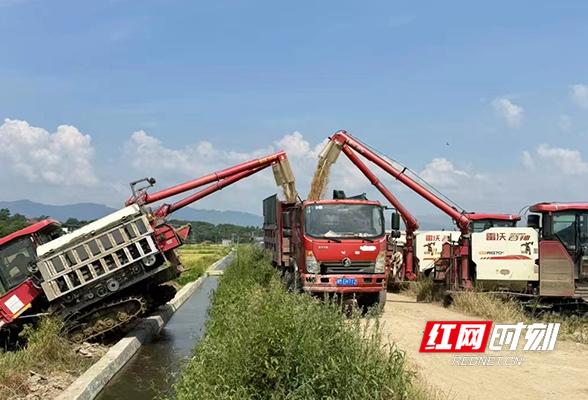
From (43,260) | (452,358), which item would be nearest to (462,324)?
(452,358)

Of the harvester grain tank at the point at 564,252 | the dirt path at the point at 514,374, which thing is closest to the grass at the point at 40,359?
the dirt path at the point at 514,374

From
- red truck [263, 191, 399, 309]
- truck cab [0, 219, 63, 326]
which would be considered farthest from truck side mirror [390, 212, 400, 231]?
truck cab [0, 219, 63, 326]

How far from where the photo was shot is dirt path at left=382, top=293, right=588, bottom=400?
7.17m

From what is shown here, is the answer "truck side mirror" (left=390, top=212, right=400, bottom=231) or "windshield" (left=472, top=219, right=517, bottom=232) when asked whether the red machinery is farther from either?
"truck side mirror" (left=390, top=212, right=400, bottom=231)

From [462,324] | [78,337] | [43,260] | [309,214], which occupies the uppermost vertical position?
[309,214]

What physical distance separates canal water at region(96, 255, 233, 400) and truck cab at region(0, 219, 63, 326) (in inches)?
101

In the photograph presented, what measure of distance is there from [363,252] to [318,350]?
6819mm

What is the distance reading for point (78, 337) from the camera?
12008mm

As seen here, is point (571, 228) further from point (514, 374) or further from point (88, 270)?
point (88, 270)

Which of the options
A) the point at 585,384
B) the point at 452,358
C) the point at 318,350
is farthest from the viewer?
the point at 452,358

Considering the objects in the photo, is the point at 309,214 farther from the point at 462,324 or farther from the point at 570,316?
the point at 570,316

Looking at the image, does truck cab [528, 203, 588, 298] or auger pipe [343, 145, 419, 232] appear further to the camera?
auger pipe [343, 145, 419, 232]

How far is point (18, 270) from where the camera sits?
1232 centimetres

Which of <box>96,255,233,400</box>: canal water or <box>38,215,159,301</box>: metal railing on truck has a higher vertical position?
<box>38,215,159,301</box>: metal railing on truck
